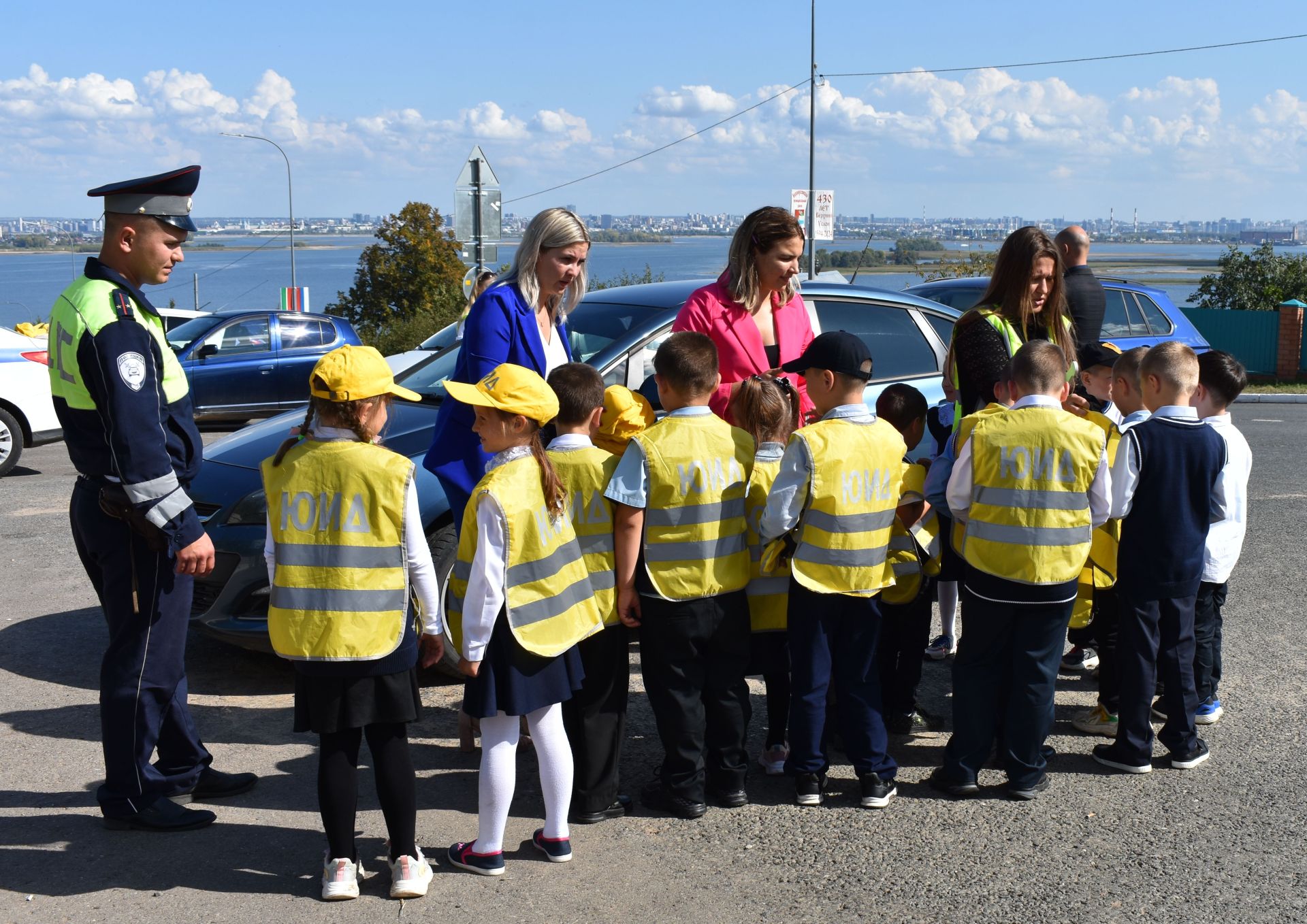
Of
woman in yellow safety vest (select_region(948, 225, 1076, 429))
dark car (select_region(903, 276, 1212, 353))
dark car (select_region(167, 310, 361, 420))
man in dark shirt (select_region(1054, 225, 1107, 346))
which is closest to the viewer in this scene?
woman in yellow safety vest (select_region(948, 225, 1076, 429))

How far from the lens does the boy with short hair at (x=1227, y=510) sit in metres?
4.40

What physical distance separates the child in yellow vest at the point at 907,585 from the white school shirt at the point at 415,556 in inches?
66.1

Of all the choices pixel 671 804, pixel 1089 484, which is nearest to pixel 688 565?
pixel 671 804

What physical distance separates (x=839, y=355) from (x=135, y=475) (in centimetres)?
229

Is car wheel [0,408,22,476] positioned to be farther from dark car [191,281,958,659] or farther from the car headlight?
the car headlight

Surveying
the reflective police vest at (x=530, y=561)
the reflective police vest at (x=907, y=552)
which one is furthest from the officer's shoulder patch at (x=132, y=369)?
the reflective police vest at (x=907, y=552)

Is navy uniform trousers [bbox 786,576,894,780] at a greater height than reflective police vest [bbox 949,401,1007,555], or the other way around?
reflective police vest [bbox 949,401,1007,555]

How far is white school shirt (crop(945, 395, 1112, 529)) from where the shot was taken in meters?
3.95

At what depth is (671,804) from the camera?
393 cm

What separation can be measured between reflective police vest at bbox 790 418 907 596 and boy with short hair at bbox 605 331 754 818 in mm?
223

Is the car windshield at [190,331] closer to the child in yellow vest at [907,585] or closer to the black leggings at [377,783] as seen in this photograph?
the child in yellow vest at [907,585]

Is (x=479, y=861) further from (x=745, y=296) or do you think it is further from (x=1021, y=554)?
(x=745, y=296)

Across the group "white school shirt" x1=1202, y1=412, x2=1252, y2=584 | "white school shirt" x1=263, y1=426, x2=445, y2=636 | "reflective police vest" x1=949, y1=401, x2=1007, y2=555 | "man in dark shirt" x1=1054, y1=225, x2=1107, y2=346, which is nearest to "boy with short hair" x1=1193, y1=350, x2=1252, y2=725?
"white school shirt" x1=1202, y1=412, x2=1252, y2=584

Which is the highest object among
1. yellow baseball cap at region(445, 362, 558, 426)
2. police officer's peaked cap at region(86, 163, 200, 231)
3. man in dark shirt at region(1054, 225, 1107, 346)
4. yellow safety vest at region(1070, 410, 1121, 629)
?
police officer's peaked cap at region(86, 163, 200, 231)
